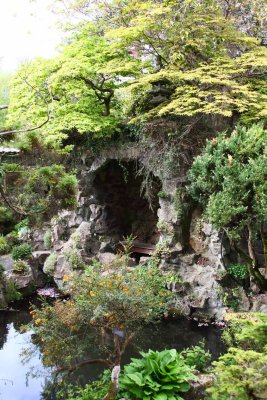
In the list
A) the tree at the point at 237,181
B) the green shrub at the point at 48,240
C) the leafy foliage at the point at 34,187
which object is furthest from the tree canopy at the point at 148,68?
the leafy foliage at the point at 34,187

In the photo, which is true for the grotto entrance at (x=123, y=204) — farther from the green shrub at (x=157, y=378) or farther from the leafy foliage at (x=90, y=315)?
the green shrub at (x=157, y=378)

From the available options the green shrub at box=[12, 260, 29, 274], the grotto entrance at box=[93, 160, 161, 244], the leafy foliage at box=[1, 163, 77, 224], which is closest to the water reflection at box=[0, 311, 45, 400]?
the green shrub at box=[12, 260, 29, 274]

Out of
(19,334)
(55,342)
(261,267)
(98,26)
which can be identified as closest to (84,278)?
(55,342)

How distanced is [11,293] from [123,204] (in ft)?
18.8

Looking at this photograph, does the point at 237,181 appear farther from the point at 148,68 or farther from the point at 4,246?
the point at 4,246

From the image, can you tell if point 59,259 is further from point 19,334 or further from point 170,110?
point 170,110

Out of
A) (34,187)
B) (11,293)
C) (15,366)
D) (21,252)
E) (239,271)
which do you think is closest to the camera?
(34,187)

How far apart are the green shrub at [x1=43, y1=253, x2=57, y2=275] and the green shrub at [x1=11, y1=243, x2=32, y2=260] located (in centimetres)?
80

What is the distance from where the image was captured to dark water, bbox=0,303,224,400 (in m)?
8.04

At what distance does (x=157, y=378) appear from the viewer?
20.2 feet

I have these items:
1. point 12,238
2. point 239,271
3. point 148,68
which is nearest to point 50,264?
point 12,238

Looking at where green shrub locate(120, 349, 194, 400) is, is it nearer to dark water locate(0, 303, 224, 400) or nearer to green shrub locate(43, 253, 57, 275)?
dark water locate(0, 303, 224, 400)

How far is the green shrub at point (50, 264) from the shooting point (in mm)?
13129

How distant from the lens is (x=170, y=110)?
1133 centimetres
